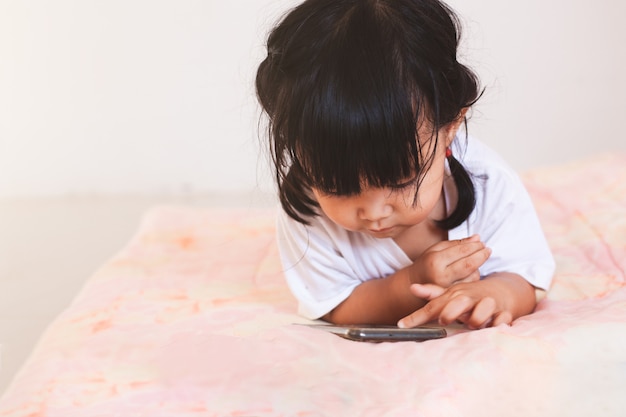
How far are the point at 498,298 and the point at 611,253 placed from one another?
29 cm

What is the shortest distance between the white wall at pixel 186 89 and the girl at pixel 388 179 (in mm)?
985

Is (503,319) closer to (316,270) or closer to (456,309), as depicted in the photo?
(456,309)

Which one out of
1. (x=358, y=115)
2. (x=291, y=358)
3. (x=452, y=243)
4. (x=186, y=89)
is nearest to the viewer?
(x=358, y=115)

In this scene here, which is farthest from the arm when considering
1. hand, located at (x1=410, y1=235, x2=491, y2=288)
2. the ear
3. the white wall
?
the white wall

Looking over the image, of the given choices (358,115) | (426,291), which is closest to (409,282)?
(426,291)

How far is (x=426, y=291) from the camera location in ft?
3.23

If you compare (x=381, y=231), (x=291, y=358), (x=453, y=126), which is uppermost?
(x=453, y=126)

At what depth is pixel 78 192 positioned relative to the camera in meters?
2.16

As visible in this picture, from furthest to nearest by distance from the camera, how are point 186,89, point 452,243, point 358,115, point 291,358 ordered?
point 186,89 < point 452,243 < point 291,358 < point 358,115

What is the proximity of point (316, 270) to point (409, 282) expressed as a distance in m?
0.12

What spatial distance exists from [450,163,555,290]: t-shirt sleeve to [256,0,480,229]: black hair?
0.19 metres

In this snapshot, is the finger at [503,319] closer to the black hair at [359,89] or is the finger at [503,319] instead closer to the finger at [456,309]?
the finger at [456,309]

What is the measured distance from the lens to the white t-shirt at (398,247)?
1078 mm

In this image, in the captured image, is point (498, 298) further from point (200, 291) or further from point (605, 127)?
point (605, 127)
